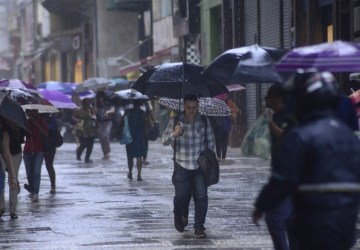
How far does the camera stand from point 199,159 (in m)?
12.2

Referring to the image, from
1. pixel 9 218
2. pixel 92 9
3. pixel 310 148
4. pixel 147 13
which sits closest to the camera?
pixel 310 148

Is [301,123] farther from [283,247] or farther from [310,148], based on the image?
[283,247]

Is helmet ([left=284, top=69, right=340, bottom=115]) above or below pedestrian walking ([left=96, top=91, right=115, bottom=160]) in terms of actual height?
above

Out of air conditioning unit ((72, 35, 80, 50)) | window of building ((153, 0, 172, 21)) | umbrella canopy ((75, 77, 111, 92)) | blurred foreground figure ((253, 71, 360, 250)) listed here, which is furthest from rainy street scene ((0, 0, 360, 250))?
air conditioning unit ((72, 35, 80, 50))

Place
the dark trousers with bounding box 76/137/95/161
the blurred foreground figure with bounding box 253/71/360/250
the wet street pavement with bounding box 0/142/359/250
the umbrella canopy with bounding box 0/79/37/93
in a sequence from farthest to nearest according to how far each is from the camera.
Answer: the dark trousers with bounding box 76/137/95/161 → the umbrella canopy with bounding box 0/79/37/93 → the wet street pavement with bounding box 0/142/359/250 → the blurred foreground figure with bounding box 253/71/360/250

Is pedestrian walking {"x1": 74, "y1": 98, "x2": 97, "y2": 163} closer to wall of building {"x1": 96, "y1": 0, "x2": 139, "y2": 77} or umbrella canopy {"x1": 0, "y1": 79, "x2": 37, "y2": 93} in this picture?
umbrella canopy {"x1": 0, "y1": 79, "x2": 37, "y2": 93}

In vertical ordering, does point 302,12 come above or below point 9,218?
above

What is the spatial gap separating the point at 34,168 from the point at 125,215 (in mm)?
2953

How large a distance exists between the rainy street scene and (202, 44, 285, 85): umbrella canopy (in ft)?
0.06

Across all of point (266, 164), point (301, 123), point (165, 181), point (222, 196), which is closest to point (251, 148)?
point (301, 123)

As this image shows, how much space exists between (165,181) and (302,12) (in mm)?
7148

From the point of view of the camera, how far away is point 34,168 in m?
17.2

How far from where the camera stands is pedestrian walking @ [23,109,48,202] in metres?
17.0

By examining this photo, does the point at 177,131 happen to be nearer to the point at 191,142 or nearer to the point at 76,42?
the point at 191,142
